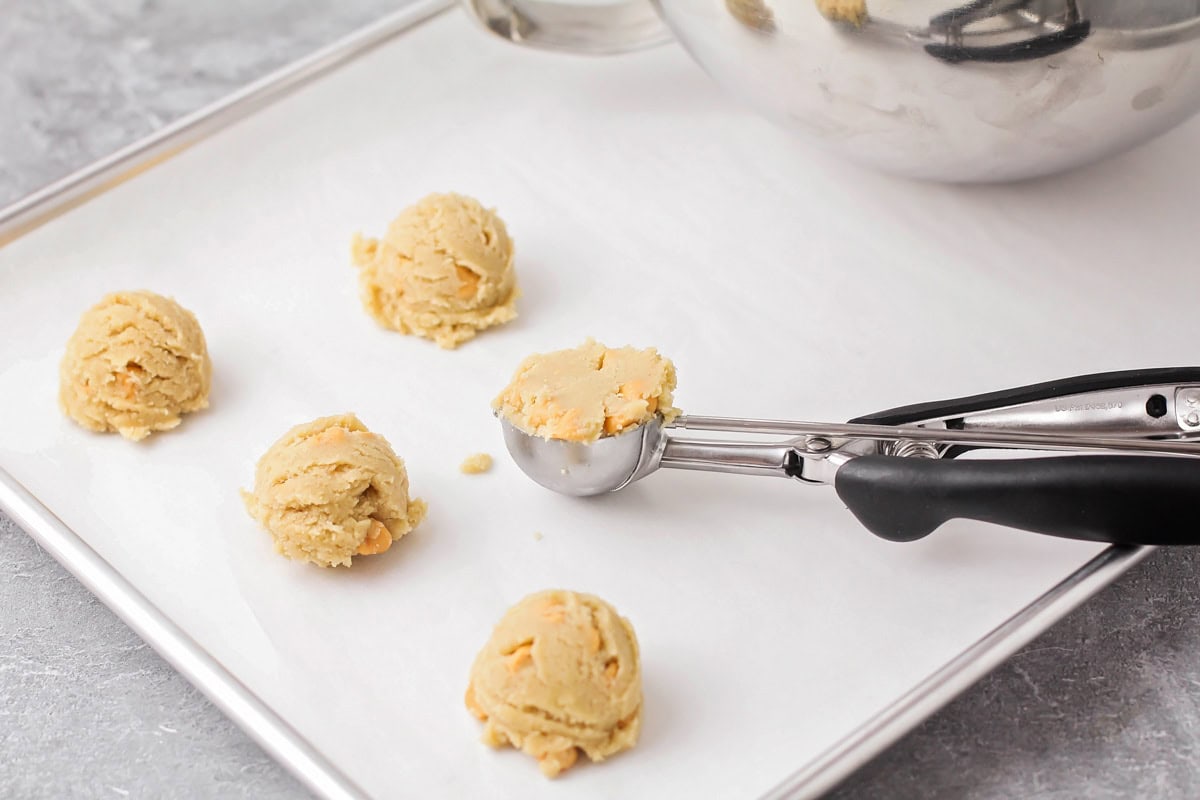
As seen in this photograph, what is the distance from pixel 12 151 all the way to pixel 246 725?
0.84 m

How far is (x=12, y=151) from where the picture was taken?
4.51ft

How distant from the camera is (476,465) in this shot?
0.94m

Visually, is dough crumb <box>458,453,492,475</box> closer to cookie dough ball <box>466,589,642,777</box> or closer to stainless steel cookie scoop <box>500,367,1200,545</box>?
stainless steel cookie scoop <box>500,367,1200,545</box>

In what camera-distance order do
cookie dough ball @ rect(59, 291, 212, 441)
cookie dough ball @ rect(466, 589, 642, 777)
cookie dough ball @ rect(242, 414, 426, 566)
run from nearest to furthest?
1. cookie dough ball @ rect(466, 589, 642, 777)
2. cookie dough ball @ rect(242, 414, 426, 566)
3. cookie dough ball @ rect(59, 291, 212, 441)

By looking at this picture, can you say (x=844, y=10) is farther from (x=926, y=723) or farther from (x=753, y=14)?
(x=926, y=723)

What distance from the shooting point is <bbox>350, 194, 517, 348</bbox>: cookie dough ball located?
3.38 ft

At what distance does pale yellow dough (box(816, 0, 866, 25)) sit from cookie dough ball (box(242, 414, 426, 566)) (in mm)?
434

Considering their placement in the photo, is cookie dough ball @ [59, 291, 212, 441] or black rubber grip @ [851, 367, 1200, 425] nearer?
black rubber grip @ [851, 367, 1200, 425]

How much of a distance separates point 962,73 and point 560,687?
520 millimetres

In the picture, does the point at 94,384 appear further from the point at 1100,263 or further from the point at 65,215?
the point at 1100,263

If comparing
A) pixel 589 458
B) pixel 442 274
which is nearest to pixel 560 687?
pixel 589 458

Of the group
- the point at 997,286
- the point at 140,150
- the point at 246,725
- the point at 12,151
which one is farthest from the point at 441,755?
the point at 12,151

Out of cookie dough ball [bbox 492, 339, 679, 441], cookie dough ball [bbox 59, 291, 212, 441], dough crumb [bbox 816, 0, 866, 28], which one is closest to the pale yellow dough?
dough crumb [bbox 816, 0, 866, 28]

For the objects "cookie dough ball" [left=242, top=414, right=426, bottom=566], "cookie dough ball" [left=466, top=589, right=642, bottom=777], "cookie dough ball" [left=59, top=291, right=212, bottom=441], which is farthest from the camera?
"cookie dough ball" [left=59, top=291, right=212, bottom=441]
